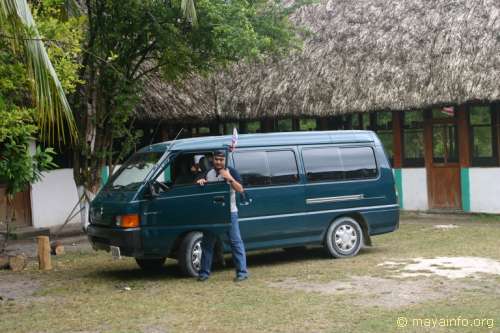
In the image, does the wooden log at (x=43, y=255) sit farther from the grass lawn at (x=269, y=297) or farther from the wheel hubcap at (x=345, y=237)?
the wheel hubcap at (x=345, y=237)

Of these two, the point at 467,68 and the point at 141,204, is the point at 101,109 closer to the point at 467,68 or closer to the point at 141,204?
the point at 141,204

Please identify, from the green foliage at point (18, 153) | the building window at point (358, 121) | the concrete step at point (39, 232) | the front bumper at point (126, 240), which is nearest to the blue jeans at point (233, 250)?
the front bumper at point (126, 240)

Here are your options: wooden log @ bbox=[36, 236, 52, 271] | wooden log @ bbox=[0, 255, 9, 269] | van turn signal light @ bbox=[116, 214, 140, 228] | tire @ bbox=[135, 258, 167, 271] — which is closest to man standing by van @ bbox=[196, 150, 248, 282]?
van turn signal light @ bbox=[116, 214, 140, 228]

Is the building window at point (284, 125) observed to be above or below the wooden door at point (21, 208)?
above

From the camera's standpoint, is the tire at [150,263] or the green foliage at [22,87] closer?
the green foliage at [22,87]

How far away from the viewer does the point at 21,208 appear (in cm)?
1703

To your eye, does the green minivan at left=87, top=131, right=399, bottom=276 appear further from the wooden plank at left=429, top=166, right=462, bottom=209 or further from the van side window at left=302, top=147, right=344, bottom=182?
the wooden plank at left=429, top=166, right=462, bottom=209

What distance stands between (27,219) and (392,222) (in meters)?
9.06

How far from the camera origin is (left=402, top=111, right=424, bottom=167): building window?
1883cm

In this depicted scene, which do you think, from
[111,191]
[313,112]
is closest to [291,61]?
[313,112]

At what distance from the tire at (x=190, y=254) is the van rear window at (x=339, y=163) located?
2.10 meters

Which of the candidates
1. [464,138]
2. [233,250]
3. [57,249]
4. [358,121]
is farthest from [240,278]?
[358,121]

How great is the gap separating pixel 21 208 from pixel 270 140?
26.9ft

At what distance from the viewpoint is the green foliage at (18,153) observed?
9414 mm
